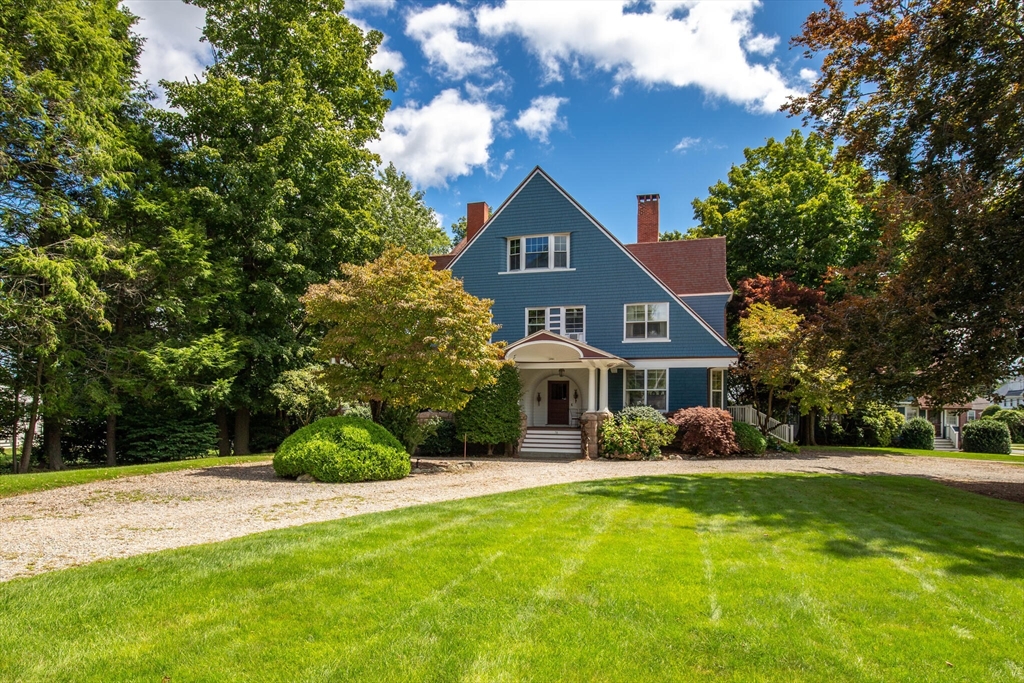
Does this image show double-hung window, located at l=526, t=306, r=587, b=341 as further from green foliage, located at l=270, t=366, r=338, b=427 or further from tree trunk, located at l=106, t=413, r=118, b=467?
tree trunk, located at l=106, t=413, r=118, b=467

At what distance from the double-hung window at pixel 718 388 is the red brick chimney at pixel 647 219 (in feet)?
25.6

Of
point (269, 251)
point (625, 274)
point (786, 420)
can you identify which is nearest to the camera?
point (269, 251)

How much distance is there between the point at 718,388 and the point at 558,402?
648 centimetres

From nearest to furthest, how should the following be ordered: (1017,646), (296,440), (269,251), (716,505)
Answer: (1017,646), (716,505), (296,440), (269,251)

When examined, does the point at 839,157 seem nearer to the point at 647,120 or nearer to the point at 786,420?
the point at 647,120

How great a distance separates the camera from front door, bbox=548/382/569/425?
80.7 ft

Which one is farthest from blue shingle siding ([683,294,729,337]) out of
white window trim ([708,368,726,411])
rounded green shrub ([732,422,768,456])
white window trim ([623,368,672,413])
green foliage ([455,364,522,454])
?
green foliage ([455,364,522,454])

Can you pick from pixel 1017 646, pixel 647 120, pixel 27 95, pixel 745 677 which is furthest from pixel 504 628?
pixel 27 95

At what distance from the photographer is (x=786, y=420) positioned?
96.7 ft

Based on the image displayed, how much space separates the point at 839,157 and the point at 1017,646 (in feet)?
38.3

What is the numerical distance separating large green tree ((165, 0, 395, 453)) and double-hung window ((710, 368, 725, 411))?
1453 centimetres

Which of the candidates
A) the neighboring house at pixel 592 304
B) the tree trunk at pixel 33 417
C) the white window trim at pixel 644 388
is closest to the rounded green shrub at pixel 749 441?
the neighboring house at pixel 592 304

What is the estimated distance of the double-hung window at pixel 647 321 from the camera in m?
22.5

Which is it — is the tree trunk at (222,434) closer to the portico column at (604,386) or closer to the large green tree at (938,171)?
the portico column at (604,386)
